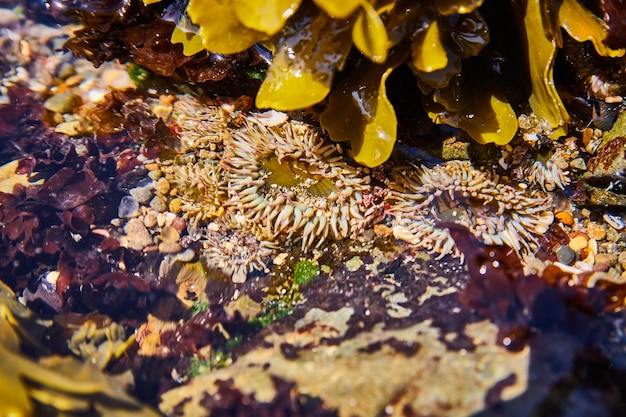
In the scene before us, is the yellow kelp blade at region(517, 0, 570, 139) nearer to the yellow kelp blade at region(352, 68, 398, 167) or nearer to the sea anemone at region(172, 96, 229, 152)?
the yellow kelp blade at region(352, 68, 398, 167)

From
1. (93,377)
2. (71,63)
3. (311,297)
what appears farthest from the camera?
(71,63)

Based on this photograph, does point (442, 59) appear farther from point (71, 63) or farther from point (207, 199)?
point (71, 63)

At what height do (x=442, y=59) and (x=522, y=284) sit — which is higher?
(x=442, y=59)

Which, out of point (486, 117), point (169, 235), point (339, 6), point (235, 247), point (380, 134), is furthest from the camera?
point (169, 235)

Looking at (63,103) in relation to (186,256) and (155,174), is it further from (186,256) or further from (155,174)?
(186,256)

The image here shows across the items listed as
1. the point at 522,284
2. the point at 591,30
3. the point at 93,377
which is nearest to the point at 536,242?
the point at 522,284

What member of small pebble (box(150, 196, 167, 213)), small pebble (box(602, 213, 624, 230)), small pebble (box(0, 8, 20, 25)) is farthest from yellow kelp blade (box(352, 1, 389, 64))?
small pebble (box(0, 8, 20, 25))

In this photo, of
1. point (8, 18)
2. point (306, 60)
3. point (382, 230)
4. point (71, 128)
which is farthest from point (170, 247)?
point (8, 18)
